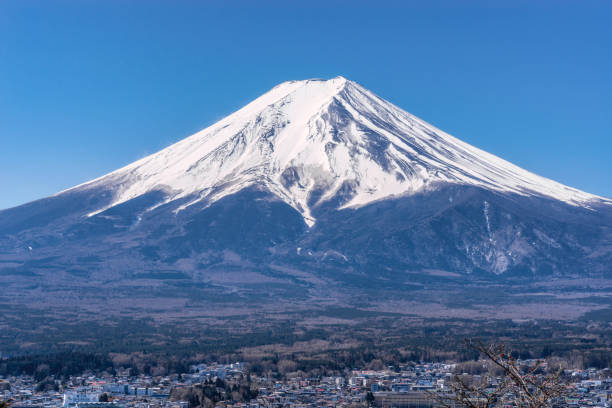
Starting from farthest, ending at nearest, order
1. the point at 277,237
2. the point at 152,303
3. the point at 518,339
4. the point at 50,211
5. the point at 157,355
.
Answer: the point at 50,211, the point at 277,237, the point at 152,303, the point at 518,339, the point at 157,355

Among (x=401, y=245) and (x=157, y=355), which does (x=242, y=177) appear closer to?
(x=401, y=245)

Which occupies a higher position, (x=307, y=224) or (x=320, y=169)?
(x=320, y=169)

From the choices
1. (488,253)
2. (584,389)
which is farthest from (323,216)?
(584,389)

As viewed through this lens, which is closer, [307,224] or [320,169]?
[307,224]

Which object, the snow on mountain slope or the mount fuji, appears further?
the snow on mountain slope
